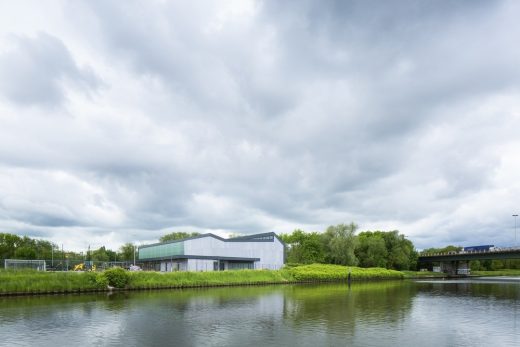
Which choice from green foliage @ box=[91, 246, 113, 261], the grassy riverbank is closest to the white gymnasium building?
the grassy riverbank

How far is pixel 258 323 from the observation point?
118ft

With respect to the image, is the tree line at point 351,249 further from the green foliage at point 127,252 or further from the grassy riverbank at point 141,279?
the green foliage at point 127,252

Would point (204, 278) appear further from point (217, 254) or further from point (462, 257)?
point (462, 257)

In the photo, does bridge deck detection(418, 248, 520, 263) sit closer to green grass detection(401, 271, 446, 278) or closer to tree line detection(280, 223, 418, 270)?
green grass detection(401, 271, 446, 278)

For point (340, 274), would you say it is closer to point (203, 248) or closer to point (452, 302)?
point (203, 248)

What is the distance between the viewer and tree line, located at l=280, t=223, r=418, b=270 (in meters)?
127

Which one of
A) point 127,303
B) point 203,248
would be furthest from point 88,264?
point 127,303

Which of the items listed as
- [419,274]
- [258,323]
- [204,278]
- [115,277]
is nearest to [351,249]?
[419,274]

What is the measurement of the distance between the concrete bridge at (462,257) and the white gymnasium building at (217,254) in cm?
6747

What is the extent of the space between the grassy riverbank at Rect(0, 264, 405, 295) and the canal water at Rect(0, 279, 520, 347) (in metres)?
11.0

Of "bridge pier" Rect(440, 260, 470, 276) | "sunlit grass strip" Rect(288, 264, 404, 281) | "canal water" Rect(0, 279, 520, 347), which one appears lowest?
"bridge pier" Rect(440, 260, 470, 276)

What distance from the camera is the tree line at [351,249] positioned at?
127 metres

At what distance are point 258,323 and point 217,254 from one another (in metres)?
71.2

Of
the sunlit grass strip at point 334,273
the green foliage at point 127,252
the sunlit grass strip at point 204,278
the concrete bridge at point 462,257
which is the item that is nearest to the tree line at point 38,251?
the green foliage at point 127,252
